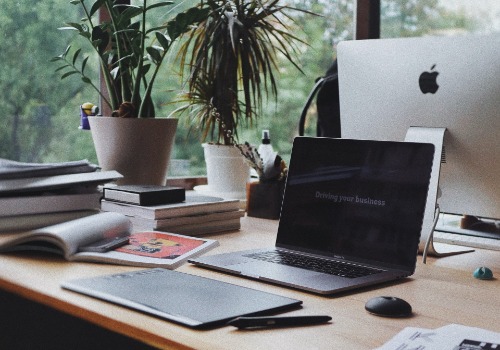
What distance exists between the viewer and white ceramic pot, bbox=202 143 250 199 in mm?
2281

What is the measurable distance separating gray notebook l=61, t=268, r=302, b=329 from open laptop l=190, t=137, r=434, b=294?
122 millimetres

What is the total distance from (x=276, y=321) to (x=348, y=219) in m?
0.49

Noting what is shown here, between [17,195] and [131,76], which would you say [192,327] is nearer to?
[17,195]

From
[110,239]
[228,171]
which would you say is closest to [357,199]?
[110,239]

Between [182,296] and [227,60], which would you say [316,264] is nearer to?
[182,296]

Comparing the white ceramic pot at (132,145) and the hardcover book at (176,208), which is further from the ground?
the white ceramic pot at (132,145)

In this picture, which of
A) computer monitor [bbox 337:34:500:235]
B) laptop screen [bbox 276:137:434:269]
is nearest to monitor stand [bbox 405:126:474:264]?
computer monitor [bbox 337:34:500:235]

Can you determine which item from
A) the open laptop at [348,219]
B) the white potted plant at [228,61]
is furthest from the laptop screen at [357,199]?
the white potted plant at [228,61]

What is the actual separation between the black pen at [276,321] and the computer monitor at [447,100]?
71 centimetres

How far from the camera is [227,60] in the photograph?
8.30 feet

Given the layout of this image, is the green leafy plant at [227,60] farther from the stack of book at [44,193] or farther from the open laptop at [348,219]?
the open laptop at [348,219]

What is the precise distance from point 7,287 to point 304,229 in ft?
2.02

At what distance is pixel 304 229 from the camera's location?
1.50 metres

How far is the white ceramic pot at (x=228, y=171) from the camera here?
2281 mm
